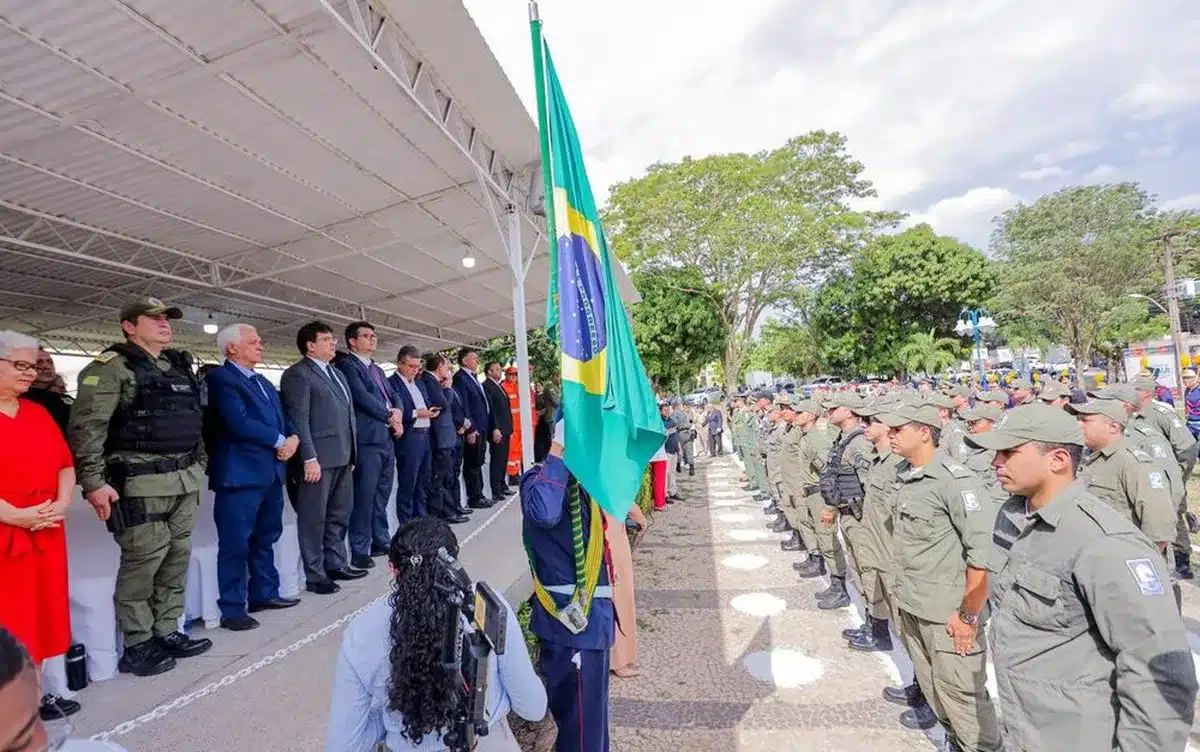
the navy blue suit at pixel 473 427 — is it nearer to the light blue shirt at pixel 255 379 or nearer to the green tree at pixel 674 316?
the light blue shirt at pixel 255 379

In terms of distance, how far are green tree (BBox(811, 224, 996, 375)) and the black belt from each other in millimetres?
30494

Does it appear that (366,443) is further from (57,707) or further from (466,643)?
(466,643)

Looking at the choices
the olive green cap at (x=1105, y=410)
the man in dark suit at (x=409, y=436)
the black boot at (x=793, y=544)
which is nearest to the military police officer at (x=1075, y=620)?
the olive green cap at (x=1105, y=410)

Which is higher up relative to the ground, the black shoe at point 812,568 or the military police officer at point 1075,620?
the military police officer at point 1075,620

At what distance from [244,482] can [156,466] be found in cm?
52

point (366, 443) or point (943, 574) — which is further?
point (366, 443)

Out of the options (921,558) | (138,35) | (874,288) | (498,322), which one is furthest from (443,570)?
(874,288)

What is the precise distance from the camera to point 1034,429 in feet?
7.26

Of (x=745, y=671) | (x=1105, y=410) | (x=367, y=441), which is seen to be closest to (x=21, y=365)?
(x=367, y=441)

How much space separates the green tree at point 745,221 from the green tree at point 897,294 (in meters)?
8.20

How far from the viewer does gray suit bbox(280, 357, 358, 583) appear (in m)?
4.07

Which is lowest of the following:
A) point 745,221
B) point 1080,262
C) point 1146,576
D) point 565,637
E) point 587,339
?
point 565,637

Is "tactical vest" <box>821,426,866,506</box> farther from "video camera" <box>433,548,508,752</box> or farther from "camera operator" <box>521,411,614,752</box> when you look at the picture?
"video camera" <box>433,548,508,752</box>

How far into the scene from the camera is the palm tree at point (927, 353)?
30.7 meters
